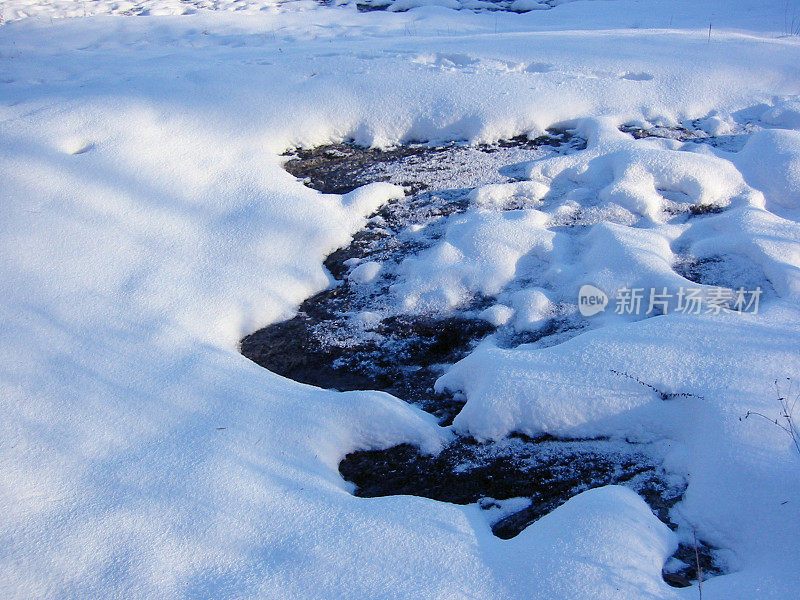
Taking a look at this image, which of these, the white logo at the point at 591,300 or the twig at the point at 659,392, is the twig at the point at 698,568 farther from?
the white logo at the point at 591,300

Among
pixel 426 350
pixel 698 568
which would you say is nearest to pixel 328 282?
pixel 426 350

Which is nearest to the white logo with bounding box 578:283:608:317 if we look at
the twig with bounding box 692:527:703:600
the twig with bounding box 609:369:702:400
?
the twig with bounding box 609:369:702:400

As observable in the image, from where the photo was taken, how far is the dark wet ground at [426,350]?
2160 mm

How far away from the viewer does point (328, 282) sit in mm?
3449

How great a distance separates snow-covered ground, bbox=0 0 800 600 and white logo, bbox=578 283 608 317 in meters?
0.05

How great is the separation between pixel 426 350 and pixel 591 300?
0.87 meters

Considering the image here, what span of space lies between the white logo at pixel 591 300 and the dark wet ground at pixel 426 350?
127mm

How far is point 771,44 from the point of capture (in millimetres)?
5012

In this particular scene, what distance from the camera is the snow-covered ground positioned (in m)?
1.81

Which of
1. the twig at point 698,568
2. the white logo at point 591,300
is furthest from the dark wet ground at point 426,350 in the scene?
the white logo at point 591,300

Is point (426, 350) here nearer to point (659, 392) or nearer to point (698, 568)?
point (659, 392)

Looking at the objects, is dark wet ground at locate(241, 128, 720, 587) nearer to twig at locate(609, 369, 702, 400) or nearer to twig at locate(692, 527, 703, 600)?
twig at locate(692, 527, 703, 600)

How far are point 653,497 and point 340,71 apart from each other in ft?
13.6

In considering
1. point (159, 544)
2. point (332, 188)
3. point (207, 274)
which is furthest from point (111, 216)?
point (159, 544)
